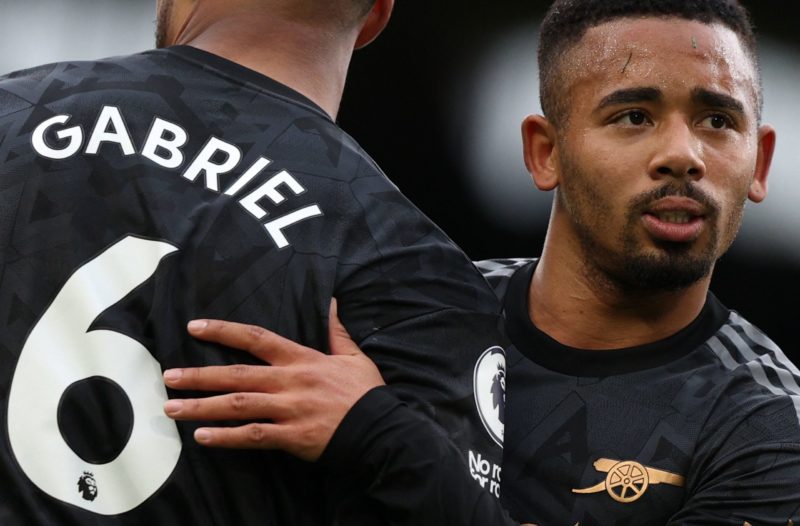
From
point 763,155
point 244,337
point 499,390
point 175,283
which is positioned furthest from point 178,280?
point 763,155

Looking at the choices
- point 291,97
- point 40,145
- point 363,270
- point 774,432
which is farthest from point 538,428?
point 40,145

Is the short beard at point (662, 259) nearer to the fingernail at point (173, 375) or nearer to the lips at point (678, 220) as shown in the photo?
the lips at point (678, 220)

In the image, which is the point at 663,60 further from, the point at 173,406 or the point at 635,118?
the point at 173,406

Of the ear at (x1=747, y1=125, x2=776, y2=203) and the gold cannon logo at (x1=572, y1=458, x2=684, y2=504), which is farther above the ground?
the ear at (x1=747, y1=125, x2=776, y2=203)

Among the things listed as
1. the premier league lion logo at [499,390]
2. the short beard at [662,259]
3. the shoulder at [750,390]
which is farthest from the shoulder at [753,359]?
the premier league lion logo at [499,390]

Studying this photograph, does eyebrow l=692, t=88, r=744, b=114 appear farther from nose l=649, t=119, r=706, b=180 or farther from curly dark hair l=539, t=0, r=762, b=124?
curly dark hair l=539, t=0, r=762, b=124

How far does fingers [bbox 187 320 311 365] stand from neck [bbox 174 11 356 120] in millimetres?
449

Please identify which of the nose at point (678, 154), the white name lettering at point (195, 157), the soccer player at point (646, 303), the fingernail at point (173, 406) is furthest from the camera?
the nose at point (678, 154)

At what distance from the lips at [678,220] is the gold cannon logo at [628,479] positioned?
420mm

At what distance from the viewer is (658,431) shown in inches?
85.7

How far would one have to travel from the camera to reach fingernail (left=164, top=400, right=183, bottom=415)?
5.47 ft

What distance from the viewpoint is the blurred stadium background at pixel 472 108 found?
227 inches

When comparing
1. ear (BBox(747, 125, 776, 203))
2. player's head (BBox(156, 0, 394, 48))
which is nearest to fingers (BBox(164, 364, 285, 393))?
player's head (BBox(156, 0, 394, 48))

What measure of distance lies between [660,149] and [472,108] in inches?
151
